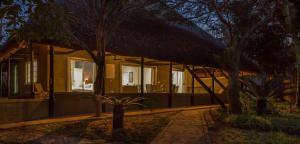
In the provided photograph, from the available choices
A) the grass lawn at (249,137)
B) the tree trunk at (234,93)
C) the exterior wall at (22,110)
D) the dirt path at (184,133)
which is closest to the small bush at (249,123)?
the grass lawn at (249,137)

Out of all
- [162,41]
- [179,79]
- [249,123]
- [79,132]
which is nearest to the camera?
[79,132]

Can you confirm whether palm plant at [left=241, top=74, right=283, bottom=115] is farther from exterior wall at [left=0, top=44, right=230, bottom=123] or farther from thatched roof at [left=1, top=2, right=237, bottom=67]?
exterior wall at [left=0, top=44, right=230, bottom=123]

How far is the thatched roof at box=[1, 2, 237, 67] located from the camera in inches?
545

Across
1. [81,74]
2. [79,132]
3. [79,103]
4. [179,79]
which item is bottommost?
[79,132]

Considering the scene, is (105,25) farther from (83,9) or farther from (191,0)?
(191,0)

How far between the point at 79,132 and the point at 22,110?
343cm

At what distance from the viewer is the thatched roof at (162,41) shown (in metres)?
13.8

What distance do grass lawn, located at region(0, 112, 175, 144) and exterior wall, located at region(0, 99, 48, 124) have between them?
1621mm

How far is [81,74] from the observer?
17.5 meters

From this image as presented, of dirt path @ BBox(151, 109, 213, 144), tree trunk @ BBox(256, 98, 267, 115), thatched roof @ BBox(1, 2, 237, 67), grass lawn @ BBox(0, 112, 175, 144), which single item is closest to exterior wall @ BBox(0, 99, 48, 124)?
grass lawn @ BBox(0, 112, 175, 144)

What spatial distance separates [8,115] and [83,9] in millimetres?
4539

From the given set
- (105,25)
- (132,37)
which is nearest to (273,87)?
(132,37)

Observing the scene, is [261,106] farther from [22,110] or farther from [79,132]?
[22,110]

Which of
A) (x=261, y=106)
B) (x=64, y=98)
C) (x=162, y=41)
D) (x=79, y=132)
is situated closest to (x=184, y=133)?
(x=79, y=132)
